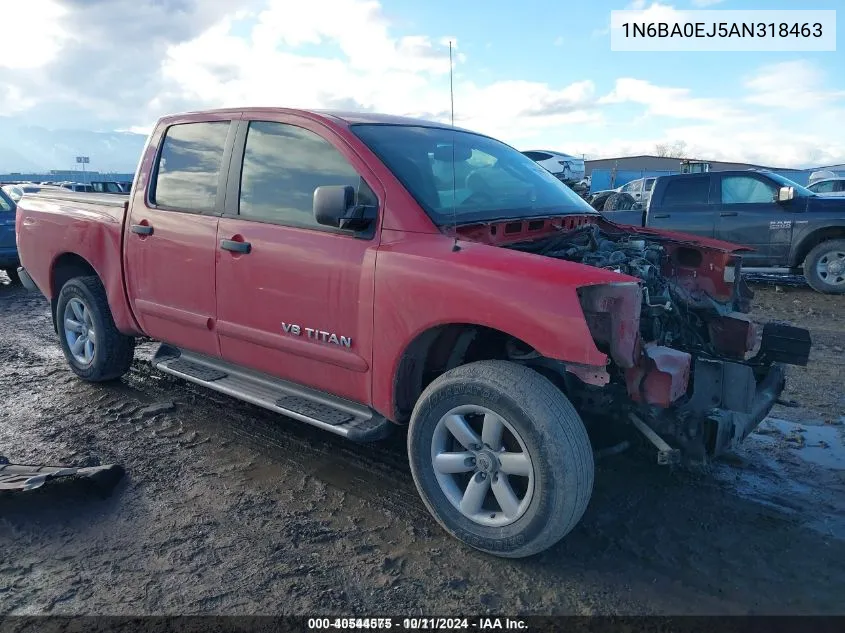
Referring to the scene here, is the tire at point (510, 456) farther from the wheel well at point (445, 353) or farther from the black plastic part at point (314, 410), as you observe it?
the black plastic part at point (314, 410)

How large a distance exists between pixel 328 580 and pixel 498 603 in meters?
0.68

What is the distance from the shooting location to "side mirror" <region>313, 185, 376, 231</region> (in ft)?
9.82

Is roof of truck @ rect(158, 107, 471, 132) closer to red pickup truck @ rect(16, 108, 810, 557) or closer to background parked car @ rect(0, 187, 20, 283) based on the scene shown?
red pickup truck @ rect(16, 108, 810, 557)

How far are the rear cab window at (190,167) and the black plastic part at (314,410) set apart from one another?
1241 millimetres

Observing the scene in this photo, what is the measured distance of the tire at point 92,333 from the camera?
4723 mm

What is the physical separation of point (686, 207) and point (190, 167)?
7527mm

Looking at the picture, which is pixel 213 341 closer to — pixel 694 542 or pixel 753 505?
pixel 694 542

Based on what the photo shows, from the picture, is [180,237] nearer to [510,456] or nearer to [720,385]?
[510,456]

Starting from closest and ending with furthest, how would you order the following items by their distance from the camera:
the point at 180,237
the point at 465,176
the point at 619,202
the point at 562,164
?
the point at 465,176 < the point at 180,237 < the point at 619,202 < the point at 562,164

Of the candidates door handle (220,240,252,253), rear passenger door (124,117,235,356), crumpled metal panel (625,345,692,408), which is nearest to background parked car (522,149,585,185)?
rear passenger door (124,117,235,356)

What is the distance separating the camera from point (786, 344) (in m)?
3.50

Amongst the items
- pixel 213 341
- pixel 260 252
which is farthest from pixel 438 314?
pixel 213 341

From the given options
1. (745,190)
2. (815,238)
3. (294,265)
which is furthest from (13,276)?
(815,238)

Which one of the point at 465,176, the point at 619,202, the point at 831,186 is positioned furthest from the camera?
the point at 831,186
